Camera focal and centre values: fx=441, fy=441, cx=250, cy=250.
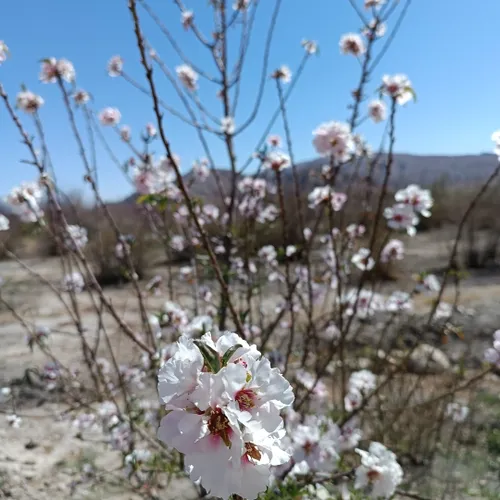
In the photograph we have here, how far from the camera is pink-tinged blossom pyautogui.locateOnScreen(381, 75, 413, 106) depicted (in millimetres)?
2229

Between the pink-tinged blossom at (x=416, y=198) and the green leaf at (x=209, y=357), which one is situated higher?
the pink-tinged blossom at (x=416, y=198)

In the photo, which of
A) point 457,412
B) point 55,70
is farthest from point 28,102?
point 457,412

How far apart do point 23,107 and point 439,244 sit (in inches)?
449

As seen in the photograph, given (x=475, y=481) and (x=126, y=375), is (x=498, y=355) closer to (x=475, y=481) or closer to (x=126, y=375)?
(x=475, y=481)

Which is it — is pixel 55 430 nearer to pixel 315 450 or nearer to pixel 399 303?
pixel 315 450

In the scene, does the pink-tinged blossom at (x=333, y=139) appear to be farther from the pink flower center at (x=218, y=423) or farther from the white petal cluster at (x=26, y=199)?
the pink flower center at (x=218, y=423)

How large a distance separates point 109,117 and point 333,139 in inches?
78.3

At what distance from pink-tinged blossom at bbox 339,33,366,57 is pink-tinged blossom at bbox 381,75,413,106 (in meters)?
0.83

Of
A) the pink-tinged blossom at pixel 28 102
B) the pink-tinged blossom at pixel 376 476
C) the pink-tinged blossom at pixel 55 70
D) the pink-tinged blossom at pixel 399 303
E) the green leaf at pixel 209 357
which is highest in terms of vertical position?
the pink-tinged blossom at pixel 55 70

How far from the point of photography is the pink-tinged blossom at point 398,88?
2.23m

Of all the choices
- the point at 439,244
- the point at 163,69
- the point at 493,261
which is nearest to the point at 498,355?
the point at 163,69

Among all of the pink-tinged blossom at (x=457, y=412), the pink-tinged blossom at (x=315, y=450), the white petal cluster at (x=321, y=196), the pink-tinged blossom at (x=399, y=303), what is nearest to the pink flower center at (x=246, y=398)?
the pink-tinged blossom at (x=315, y=450)

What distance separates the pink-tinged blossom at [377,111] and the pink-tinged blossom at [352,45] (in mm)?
388

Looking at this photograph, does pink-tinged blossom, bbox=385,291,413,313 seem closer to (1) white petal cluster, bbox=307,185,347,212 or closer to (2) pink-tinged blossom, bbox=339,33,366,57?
(1) white petal cluster, bbox=307,185,347,212
